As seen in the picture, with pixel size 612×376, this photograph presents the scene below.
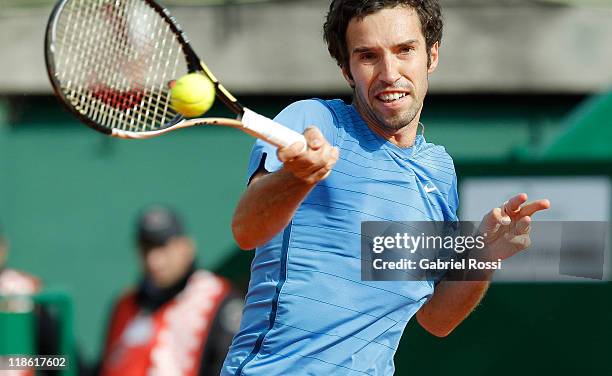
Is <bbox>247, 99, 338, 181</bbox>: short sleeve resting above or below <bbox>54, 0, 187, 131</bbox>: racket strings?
below

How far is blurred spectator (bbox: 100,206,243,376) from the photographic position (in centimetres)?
490

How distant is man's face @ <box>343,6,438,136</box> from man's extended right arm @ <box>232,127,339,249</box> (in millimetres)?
311

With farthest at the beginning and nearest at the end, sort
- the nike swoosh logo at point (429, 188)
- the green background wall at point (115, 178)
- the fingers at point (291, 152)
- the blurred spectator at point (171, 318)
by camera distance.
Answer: the green background wall at point (115, 178), the blurred spectator at point (171, 318), the nike swoosh logo at point (429, 188), the fingers at point (291, 152)

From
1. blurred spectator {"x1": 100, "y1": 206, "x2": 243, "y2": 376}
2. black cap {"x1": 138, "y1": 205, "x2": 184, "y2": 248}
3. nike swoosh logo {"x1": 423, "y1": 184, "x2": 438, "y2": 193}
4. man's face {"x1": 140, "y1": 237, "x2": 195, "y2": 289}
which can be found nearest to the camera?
nike swoosh logo {"x1": 423, "y1": 184, "x2": 438, "y2": 193}

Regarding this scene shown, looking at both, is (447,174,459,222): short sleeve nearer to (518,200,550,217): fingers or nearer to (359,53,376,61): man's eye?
(518,200,550,217): fingers

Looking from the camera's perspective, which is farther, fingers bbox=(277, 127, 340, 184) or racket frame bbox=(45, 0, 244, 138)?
racket frame bbox=(45, 0, 244, 138)

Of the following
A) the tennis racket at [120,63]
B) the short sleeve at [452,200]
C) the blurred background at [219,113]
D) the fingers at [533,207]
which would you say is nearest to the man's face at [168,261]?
the blurred background at [219,113]

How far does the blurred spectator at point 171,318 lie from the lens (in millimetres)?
4898

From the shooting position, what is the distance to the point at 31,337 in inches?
198

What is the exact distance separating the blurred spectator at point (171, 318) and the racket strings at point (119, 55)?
2107 millimetres

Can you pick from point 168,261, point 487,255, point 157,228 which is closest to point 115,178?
point 157,228

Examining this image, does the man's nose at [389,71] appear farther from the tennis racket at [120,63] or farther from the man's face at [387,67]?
the tennis racket at [120,63]

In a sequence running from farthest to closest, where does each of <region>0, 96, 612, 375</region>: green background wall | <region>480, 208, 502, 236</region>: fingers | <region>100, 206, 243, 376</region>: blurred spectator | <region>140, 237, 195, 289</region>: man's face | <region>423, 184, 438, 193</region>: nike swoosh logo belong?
<region>0, 96, 612, 375</region>: green background wall
<region>140, 237, 195, 289</region>: man's face
<region>100, 206, 243, 376</region>: blurred spectator
<region>480, 208, 502, 236</region>: fingers
<region>423, 184, 438, 193</region>: nike swoosh logo

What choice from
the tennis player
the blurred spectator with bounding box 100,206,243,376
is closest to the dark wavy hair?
the tennis player
